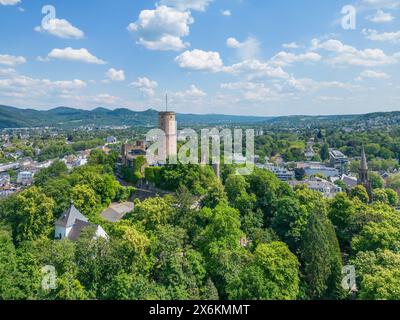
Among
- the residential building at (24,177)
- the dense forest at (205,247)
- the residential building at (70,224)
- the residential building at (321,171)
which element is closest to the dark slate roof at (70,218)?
the residential building at (70,224)

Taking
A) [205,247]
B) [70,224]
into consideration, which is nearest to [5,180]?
[70,224]

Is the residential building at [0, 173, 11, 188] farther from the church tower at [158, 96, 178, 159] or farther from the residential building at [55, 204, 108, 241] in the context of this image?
the residential building at [55, 204, 108, 241]

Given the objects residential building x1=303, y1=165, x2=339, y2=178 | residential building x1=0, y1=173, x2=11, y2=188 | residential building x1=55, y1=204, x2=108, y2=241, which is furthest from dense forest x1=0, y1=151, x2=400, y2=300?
residential building x1=303, y1=165, x2=339, y2=178

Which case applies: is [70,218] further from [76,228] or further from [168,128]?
[168,128]

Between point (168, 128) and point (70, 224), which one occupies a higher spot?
point (168, 128)
